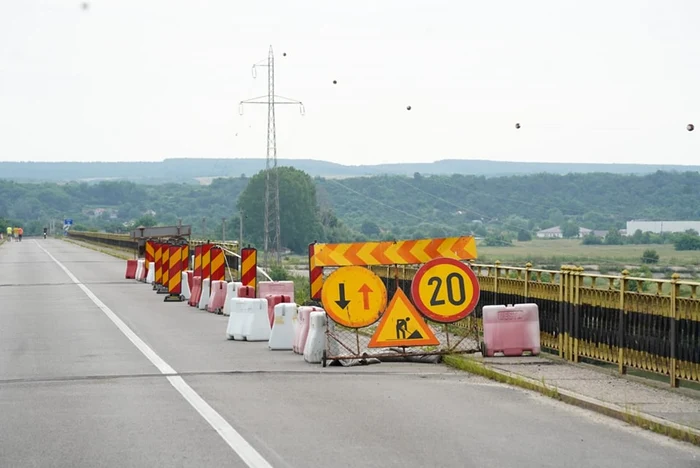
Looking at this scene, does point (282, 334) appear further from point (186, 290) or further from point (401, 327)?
point (186, 290)

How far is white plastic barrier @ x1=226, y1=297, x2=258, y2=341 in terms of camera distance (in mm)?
18812

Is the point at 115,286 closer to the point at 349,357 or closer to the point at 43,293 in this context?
the point at 43,293

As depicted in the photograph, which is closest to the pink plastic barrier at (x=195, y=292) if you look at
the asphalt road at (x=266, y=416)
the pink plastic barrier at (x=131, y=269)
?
the asphalt road at (x=266, y=416)

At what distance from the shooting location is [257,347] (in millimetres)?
17672

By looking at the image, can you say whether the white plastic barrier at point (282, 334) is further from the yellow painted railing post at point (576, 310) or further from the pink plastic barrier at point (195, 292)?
the pink plastic barrier at point (195, 292)

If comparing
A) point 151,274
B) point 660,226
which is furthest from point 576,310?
point 660,226

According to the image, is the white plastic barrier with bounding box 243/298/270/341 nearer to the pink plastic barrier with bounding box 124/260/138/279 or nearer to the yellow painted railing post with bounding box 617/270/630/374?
the yellow painted railing post with bounding box 617/270/630/374

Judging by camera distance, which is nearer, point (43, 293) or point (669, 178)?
point (43, 293)

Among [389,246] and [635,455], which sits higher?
[389,246]

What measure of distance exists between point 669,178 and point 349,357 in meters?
139

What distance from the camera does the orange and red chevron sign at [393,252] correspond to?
1534 cm

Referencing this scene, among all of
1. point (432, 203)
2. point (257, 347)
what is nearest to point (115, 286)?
point (257, 347)

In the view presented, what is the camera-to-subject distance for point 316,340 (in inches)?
598

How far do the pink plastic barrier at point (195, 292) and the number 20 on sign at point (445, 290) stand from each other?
38.8ft
